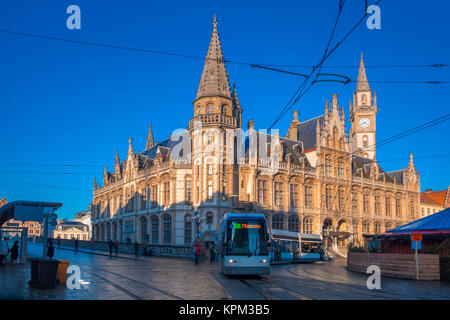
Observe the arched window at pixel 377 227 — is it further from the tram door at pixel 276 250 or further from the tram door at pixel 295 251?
the tram door at pixel 276 250

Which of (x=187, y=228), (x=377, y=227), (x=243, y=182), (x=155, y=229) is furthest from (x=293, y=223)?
(x=377, y=227)

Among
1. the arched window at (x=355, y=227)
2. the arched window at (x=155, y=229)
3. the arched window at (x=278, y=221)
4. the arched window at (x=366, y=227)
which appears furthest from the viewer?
the arched window at (x=366, y=227)

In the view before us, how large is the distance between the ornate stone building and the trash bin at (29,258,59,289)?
2894 centimetres

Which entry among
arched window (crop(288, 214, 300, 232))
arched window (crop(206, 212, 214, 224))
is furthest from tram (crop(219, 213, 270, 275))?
arched window (crop(288, 214, 300, 232))

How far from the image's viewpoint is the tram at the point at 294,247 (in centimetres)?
3762

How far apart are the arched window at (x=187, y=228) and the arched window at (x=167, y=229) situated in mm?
2389

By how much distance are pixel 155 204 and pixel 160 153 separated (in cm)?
599

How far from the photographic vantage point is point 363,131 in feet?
269

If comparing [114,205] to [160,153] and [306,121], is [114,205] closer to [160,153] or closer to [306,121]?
[160,153]

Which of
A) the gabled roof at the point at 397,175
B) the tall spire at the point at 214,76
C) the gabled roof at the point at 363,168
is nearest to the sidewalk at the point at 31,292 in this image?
the tall spire at the point at 214,76

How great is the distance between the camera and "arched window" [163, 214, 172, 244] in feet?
161

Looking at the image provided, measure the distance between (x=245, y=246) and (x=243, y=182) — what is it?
26.6 meters

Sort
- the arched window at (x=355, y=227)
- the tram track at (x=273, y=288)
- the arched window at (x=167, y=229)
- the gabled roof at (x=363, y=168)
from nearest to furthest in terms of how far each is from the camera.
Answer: the tram track at (x=273, y=288) → the arched window at (x=167, y=229) → the arched window at (x=355, y=227) → the gabled roof at (x=363, y=168)

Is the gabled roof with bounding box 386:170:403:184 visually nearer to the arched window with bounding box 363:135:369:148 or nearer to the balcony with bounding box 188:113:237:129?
the arched window with bounding box 363:135:369:148
